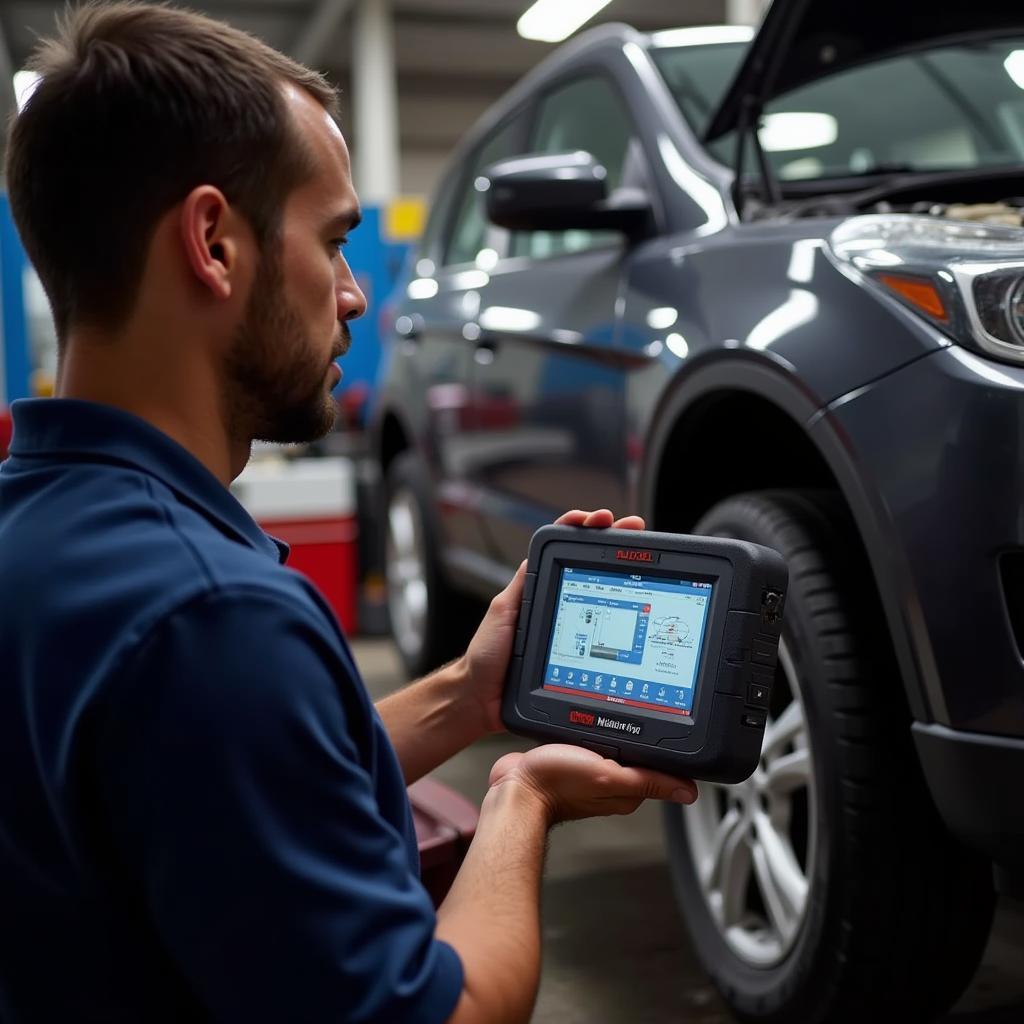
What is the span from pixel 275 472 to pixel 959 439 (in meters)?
3.40

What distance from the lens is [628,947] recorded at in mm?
2109

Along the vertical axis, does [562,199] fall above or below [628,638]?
above

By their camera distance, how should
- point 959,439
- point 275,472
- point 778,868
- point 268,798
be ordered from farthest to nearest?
point 275,472 < point 778,868 < point 959,439 < point 268,798

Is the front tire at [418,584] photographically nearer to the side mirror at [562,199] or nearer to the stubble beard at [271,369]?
the side mirror at [562,199]

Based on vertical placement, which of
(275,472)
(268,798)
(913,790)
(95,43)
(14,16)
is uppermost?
(14,16)

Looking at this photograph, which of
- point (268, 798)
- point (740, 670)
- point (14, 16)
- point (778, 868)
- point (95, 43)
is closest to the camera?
point (268, 798)

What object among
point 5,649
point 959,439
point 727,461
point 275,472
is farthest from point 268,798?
point 275,472

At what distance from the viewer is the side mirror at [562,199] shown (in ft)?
7.04

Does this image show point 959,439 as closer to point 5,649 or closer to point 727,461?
point 727,461

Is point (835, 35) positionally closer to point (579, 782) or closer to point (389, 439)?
point (579, 782)

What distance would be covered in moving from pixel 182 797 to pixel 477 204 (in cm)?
285

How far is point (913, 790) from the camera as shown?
5.06 ft

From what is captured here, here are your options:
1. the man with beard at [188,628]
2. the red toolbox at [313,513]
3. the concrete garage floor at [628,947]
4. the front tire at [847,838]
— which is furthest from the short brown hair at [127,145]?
the red toolbox at [313,513]

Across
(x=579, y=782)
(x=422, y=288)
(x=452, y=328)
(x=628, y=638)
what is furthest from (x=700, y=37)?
(x=579, y=782)
